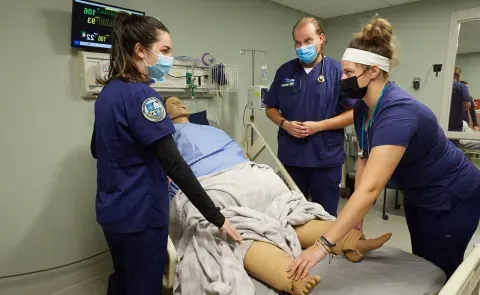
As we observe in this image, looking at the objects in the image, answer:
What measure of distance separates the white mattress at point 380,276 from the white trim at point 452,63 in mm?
2265

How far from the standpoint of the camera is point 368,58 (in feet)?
3.59

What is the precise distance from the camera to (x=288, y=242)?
132 centimetres

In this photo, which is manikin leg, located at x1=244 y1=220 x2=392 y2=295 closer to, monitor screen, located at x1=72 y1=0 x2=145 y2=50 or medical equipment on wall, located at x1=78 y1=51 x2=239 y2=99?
medical equipment on wall, located at x1=78 y1=51 x2=239 y2=99

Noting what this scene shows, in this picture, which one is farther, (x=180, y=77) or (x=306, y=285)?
(x=180, y=77)

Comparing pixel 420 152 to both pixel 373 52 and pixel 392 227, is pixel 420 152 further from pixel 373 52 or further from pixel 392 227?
pixel 392 227

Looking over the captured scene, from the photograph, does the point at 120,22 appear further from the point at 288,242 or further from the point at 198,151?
the point at 288,242

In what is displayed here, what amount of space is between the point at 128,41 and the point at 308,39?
108 centimetres

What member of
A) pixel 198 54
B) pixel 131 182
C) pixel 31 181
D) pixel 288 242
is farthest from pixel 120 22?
pixel 198 54

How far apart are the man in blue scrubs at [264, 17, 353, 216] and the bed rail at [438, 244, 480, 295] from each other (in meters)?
0.89

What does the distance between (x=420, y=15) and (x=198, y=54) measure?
2211mm

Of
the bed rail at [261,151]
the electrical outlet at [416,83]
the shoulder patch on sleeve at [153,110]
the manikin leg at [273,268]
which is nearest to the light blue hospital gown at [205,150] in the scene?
the bed rail at [261,151]

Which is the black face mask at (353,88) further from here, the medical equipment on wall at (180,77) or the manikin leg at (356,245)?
the medical equipment on wall at (180,77)

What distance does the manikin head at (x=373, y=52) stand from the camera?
→ 1.11 m

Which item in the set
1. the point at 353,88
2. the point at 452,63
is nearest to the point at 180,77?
the point at 353,88
